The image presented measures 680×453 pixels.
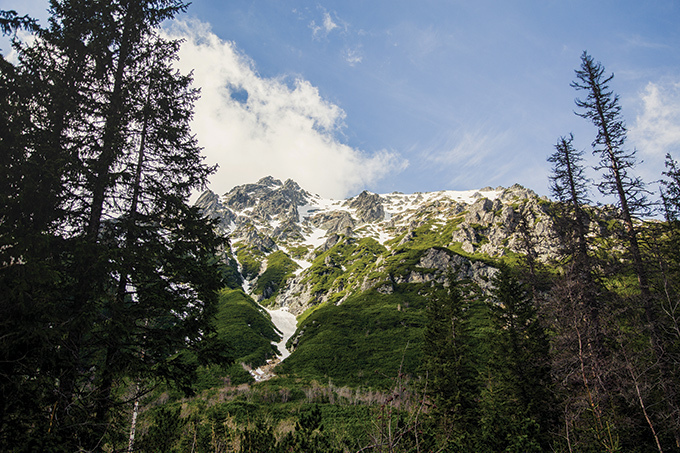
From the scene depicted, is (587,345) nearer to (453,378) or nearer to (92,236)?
(453,378)

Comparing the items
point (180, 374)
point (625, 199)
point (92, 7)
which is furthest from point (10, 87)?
point (625, 199)

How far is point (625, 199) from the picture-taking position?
14.8 metres

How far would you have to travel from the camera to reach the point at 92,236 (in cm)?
739

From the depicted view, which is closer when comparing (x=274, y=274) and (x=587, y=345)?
(x=587, y=345)

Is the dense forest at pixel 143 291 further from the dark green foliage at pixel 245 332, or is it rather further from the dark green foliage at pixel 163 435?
the dark green foliage at pixel 245 332

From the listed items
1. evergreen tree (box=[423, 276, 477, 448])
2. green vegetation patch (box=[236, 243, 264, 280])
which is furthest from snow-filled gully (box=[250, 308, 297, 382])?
green vegetation patch (box=[236, 243, 264, 280])

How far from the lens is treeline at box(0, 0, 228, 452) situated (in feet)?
17.1

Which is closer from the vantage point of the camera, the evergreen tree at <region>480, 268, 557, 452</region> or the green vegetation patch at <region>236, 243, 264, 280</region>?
the evergreen tree at <region>480, 268, 557, 452</region>

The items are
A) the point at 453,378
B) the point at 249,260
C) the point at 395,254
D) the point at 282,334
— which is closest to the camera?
the point at 453,378

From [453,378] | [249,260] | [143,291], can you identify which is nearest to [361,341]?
[453,378]

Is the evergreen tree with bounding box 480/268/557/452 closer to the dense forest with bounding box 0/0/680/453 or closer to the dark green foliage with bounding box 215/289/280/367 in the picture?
the dense forest with bounding box 0/0/680/453

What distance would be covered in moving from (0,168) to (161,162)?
407 centimetres

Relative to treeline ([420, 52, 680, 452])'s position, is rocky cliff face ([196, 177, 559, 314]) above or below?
above

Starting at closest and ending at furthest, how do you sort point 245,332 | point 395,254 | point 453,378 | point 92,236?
point 92,236, point 453,378, point 245,332, point 395,254
